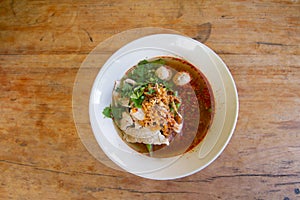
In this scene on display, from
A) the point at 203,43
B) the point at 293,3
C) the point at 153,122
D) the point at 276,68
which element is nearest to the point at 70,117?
the point at 153,122

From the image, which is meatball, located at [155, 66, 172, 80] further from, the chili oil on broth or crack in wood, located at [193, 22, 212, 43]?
crack in wood, located at [193, 22, 212, 43]

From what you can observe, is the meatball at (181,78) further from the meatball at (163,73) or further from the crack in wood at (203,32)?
the crack in wood at (203,32)

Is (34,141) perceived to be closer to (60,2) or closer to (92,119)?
(92,119)

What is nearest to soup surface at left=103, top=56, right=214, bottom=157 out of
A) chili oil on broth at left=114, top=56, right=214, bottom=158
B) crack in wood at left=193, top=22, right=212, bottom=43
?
chili oil on broth at left=114, top=56, right=214, bottom=158

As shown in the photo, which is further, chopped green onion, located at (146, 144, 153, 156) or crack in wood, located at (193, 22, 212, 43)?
crack in wood, located at (193, 22, 212, 43)

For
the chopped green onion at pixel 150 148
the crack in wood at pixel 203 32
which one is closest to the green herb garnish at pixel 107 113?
the chopped green onion at pixel 150 148
